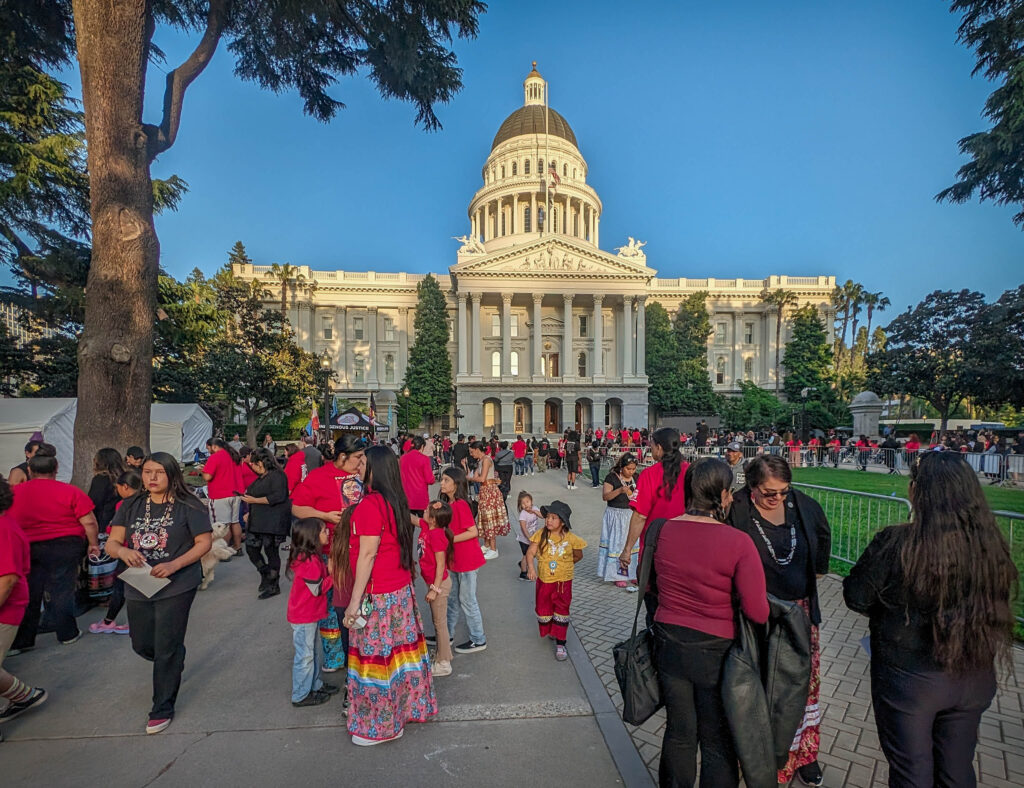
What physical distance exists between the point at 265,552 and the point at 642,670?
550cm

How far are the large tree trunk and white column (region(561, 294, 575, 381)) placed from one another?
37855mm

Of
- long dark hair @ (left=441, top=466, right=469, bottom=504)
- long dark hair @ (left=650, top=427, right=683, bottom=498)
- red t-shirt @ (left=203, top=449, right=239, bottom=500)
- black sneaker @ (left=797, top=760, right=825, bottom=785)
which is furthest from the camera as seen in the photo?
red t-shirt @ (left=203, top=449, right=239, bottom=500)

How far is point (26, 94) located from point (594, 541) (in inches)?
745

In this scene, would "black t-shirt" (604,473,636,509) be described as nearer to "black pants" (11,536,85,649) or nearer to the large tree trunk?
"black pants" (11,536,85,649)

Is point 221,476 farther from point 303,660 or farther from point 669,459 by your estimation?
point 669,459

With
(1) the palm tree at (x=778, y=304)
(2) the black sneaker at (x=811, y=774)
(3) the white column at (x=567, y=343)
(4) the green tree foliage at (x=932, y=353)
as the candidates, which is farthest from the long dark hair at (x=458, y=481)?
(1) the palm tree at (x=778, y=304)

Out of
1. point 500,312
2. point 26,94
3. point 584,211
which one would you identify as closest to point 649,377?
point 500,312

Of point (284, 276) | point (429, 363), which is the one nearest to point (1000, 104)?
point (429, 363)

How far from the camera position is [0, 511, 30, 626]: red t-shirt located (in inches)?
120

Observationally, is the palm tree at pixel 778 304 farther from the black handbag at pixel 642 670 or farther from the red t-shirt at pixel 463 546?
the black handbag at pixel 642 670

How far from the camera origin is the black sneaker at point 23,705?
345cm

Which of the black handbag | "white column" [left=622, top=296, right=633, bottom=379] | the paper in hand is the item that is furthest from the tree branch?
"white column" [left=622, top=296, right=633, bottom=379]

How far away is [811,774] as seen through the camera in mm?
2820

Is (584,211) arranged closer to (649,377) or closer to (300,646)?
(649,377)
